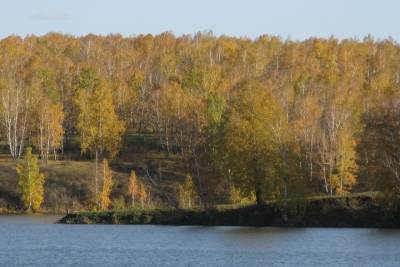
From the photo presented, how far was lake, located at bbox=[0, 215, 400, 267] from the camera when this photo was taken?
53562 mm

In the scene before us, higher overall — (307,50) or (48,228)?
(307,50)

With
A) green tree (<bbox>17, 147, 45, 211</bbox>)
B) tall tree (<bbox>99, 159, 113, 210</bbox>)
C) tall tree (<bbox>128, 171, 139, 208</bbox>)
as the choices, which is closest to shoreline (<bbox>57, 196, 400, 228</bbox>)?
tall tree (<bbox>128, 171, 139, 208</bbox>)

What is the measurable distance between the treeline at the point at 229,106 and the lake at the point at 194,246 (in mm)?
7047

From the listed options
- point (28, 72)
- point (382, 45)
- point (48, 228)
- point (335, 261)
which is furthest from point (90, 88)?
point (335, 261)

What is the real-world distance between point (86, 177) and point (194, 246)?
5436 centimetres

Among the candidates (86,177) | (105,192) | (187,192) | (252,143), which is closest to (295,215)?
(252,143)

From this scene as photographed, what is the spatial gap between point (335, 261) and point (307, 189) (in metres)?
27.7

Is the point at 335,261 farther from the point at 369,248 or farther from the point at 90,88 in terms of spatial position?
the point at 90,88

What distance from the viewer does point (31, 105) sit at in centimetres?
13038

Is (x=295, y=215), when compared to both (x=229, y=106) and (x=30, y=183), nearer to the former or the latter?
(x=229, y=106)

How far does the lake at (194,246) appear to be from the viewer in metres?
53.6

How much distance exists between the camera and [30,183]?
108 m

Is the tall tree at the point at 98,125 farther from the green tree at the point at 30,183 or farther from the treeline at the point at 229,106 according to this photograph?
the green tree at the point at 30,183

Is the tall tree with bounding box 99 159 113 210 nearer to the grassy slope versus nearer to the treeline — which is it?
the grassy slope
